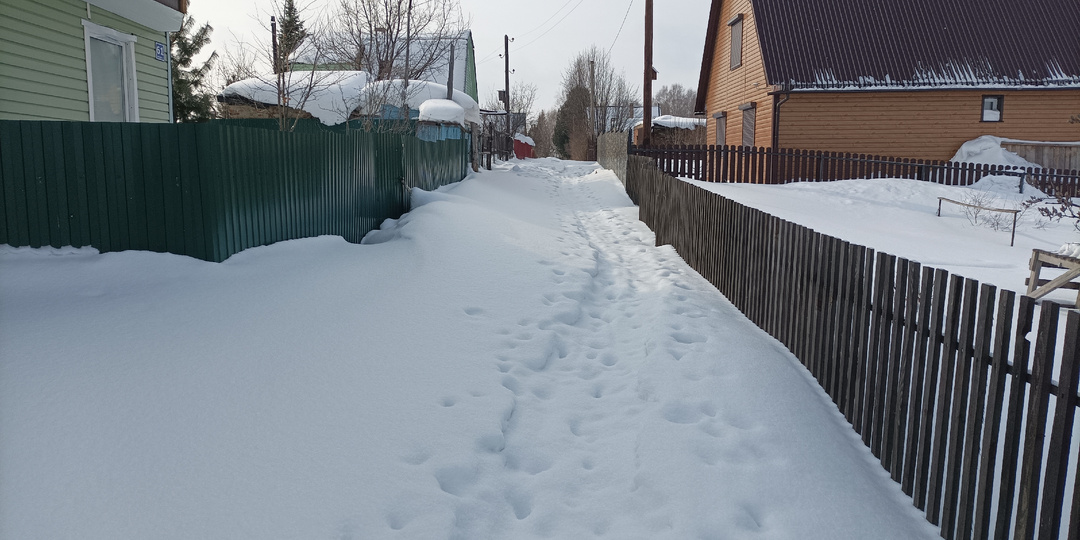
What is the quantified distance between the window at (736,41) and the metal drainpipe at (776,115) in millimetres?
4155

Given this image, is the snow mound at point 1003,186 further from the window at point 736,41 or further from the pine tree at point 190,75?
the pine tree at point 190,75

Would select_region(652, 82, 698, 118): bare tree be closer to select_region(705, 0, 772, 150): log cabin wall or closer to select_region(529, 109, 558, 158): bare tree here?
select_region(529, 109, 558, 158): bare tree

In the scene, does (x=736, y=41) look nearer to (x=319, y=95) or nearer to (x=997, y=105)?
(x=997, y=105)

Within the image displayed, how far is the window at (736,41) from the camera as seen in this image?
25.0m

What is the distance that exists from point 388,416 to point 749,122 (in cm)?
2259

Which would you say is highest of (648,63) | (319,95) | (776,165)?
(648,63)

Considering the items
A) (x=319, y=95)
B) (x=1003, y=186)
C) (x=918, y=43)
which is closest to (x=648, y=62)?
(x=918, y=43)

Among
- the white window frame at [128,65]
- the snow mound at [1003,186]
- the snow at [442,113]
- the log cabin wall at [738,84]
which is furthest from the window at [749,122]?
the white window frame at [128,65]

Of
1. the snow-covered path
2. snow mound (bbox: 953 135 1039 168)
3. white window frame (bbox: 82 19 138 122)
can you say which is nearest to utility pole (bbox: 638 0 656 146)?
snow mound (bbox: 953 135 1039 168)

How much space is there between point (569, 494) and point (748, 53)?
76.2 ft

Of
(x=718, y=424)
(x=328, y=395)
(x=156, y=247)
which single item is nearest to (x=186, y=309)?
(x=156, y=247)

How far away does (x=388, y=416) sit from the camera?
3924 mm

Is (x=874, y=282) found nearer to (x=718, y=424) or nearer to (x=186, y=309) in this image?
(x=718, y=424)

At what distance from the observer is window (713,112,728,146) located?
2780cm
